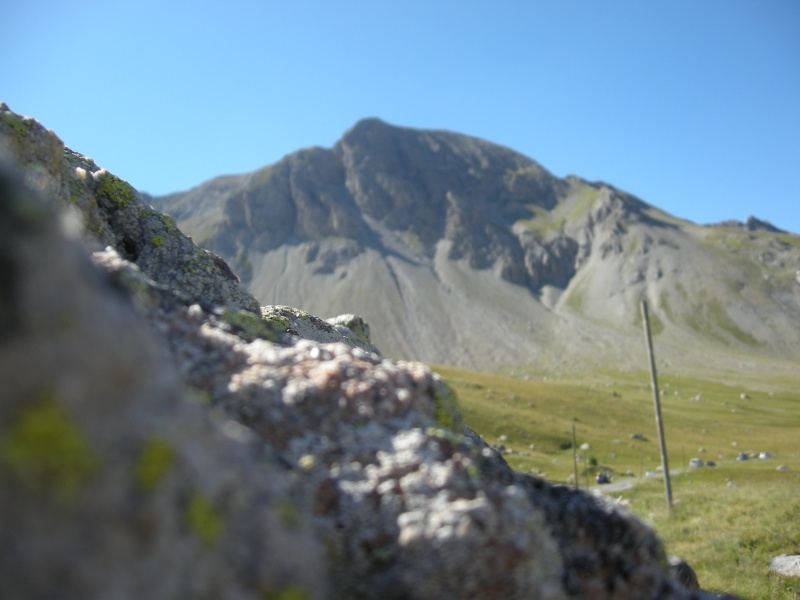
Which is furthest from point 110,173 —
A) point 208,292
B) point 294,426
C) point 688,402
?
point 688,402

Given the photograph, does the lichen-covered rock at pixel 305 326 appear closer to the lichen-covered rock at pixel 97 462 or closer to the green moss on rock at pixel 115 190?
the green moss on rock at pixel 115 190

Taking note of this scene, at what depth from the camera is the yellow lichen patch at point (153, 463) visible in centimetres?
356

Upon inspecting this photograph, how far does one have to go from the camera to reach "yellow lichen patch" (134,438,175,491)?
356cm

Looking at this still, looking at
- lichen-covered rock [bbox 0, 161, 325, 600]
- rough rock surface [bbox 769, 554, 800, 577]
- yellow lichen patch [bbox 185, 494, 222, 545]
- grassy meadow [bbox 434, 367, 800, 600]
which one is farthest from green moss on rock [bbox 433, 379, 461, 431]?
rough rock surface [bbox 769, 554, 800, 577]

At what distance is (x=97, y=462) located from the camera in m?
3.42

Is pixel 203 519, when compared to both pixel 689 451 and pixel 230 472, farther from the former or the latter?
pixel 689 451

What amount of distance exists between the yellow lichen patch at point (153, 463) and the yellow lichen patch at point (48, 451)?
0.86ft

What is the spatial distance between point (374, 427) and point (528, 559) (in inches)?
74.5

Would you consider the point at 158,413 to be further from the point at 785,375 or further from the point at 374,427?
the point at 785,375

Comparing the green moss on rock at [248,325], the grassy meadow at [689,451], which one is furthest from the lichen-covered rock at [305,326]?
the grassy meadow at [689,451]

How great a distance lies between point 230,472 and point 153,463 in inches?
24.3

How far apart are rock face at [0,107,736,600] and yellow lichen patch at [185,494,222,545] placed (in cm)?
1

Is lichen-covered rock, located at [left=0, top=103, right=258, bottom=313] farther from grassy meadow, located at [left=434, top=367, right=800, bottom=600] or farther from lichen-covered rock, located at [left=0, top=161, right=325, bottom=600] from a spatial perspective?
grassy meadow, located at [left=434, top=367, right=800, bottom=600]

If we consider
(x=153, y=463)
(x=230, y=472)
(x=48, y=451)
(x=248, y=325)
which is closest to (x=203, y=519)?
(x=230, y=472)
